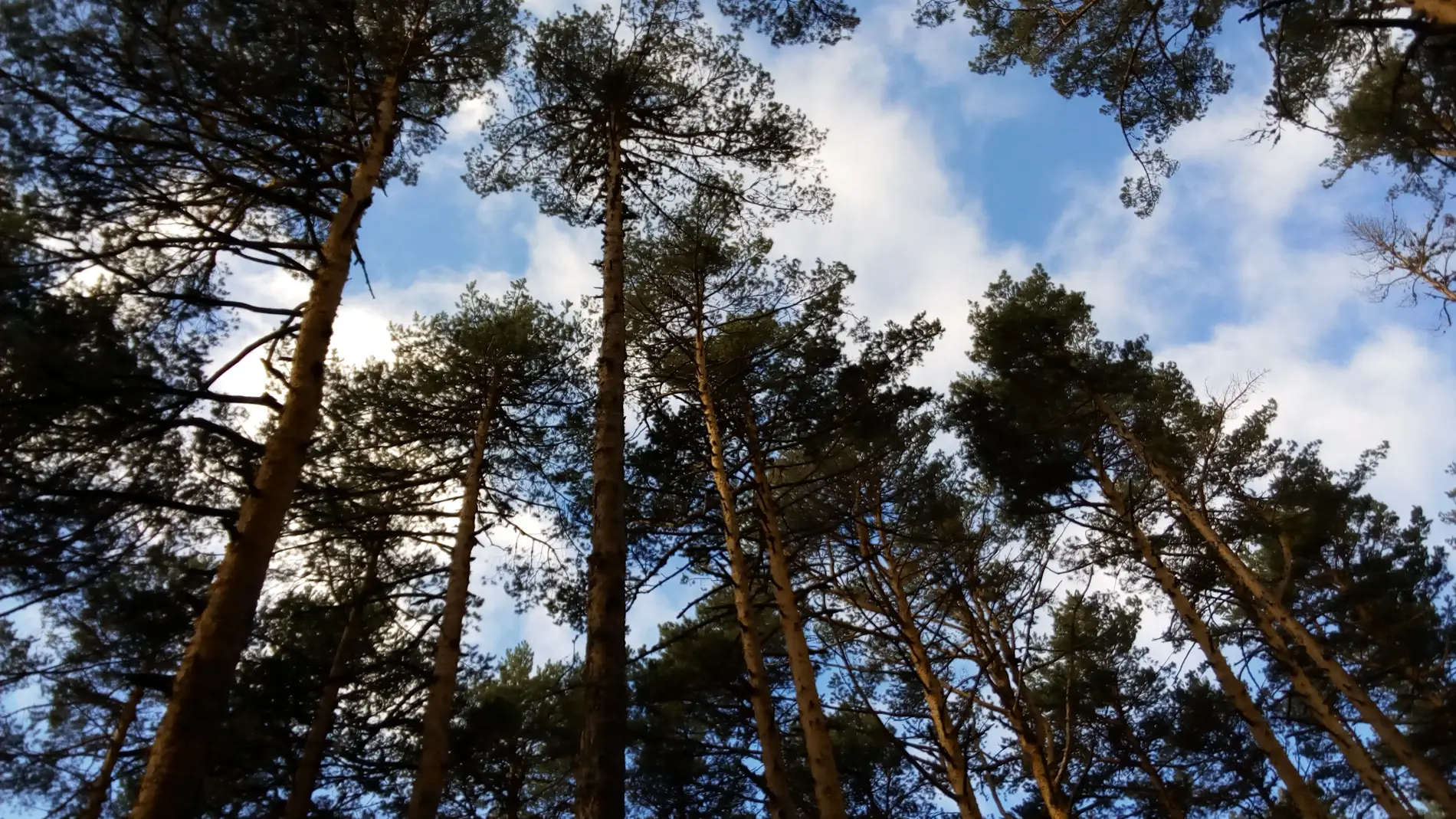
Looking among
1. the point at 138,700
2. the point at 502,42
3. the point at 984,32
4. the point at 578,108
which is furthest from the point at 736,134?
the point at 138,700

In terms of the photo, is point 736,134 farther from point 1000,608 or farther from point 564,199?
point 1000,608

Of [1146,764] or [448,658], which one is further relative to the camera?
[1146,764]

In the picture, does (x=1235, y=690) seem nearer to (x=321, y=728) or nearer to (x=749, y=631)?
(x=749, y=631)

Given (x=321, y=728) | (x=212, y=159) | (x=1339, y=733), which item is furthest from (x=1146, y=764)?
(x=212, y=159)

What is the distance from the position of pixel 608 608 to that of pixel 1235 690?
351 inches

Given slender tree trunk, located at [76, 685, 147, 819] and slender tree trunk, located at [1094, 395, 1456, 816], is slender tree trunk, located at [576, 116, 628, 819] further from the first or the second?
slender tree trunk, located at [1094, 395, 1456, 816]

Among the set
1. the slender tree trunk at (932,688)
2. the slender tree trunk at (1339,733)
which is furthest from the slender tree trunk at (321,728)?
the slender tree trunk at (1339,733)

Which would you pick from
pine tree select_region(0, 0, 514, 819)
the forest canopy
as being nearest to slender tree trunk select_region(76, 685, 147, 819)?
the forest canopy

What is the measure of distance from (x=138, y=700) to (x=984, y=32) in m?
16.3

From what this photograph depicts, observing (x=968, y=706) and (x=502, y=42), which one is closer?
(x=968, y=706)

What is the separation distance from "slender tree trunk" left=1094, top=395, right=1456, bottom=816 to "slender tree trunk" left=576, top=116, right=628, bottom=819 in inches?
340

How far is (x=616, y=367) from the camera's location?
258 inches

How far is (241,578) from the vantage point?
4.21 metres

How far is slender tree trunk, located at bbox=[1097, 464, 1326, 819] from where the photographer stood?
27.4 feet
